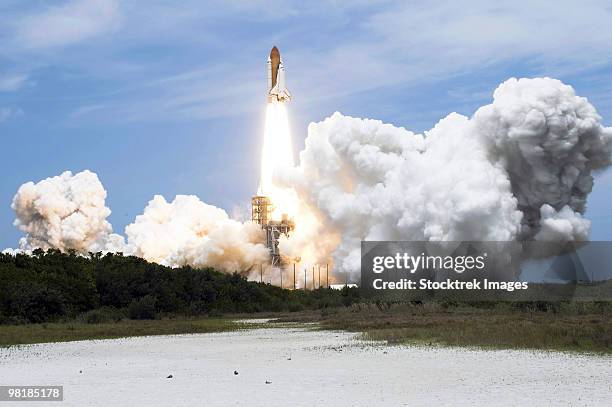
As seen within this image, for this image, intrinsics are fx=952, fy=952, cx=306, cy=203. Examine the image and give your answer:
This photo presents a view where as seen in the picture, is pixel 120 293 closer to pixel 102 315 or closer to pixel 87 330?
pixel 102 315

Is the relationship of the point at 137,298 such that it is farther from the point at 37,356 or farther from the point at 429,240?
the point at 37,356

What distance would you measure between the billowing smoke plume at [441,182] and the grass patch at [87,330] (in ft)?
Result: 108

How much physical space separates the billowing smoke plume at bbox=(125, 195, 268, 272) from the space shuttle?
14330 mm

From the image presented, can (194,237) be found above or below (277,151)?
below

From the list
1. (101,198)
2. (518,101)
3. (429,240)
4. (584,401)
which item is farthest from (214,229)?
(584,401)

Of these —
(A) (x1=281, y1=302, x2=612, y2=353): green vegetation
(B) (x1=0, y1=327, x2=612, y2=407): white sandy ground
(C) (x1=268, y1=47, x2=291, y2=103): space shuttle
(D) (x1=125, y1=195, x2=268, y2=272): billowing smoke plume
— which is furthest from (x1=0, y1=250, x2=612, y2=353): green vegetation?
(C) (x1=268, y1=47, x2=291, y2=103): space shuttle

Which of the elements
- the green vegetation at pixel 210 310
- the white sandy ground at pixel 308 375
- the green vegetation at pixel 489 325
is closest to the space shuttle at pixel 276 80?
the green vegetation at pixel 210 310

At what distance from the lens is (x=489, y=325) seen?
4441 centimetres

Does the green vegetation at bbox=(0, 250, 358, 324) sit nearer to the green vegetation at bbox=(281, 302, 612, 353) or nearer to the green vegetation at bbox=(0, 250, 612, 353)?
the green vegetation at bbox=(0, 250, 612, 353)

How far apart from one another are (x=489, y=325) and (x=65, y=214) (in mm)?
83478

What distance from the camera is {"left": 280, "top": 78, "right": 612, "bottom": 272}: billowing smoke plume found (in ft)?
265

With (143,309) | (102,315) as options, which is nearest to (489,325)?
(102,315)

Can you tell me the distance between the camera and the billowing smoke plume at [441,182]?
8106 centimetres

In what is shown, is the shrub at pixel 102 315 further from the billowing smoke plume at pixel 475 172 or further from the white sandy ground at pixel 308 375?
the billowing smoke plume at pixel 475 172
